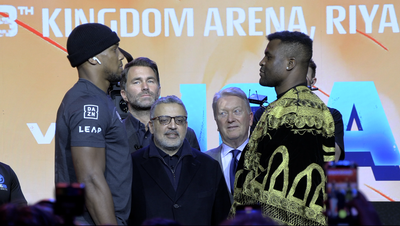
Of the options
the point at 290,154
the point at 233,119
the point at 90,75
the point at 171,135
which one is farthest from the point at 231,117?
the point at 90,75

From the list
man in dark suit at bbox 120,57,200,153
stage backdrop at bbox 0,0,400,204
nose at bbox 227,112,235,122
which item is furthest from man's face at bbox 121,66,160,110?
stage backdrop at bbox 0,0,400,204

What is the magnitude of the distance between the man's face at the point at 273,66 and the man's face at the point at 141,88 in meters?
1.06

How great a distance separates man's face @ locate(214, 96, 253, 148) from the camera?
3100mm

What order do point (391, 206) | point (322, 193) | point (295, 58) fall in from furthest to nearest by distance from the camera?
1. point (391, 206)
2. point (295, 58)
3. point (322, 193)

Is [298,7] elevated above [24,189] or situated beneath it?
elevated above

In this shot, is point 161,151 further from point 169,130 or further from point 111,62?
point 111,62

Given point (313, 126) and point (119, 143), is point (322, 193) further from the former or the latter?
point (119, 143)

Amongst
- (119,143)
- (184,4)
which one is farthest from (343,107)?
(119,143)

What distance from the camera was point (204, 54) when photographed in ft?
13.9

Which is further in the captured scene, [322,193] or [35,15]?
[35,15]

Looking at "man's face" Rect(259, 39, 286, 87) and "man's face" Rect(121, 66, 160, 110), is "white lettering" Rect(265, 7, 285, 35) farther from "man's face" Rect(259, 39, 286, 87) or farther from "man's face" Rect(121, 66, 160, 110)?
"man's face" Rect(259, 39, 286, 87)

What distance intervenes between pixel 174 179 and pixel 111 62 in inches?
31.8

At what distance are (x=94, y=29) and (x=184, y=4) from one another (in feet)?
7.16

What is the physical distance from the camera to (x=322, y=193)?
6.81ft
